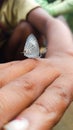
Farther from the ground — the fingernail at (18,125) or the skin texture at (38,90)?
the fingernail at (18,125)

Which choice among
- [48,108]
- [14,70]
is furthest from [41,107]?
[14,70]

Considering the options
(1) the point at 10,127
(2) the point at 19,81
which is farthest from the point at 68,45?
(1) the point at 10,127

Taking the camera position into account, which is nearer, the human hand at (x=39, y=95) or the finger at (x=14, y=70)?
the human hand at (x=39, y=95)

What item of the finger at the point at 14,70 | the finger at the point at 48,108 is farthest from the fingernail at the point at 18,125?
the finger at the point at 14,70

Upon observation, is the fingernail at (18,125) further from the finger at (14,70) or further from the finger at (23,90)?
the finger at (14,70)

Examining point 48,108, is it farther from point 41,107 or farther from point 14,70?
point 14,70

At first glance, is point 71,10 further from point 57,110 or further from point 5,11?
point 57,110
